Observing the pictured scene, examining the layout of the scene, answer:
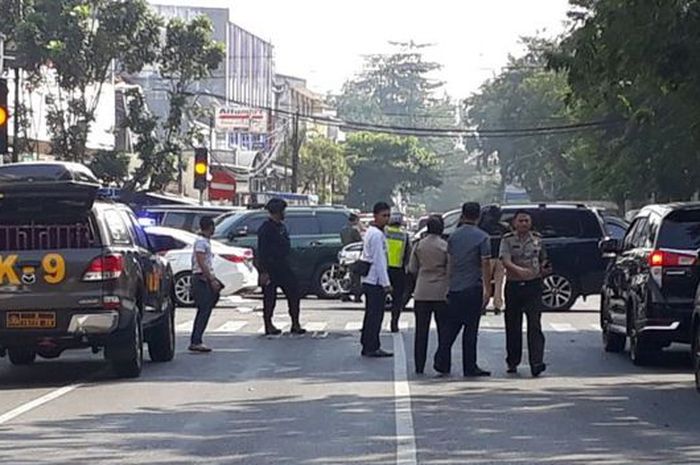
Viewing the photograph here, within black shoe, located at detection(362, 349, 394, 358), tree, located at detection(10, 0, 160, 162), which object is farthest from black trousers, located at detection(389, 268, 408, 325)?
tree, located at detection(10, 0, 160, 162)

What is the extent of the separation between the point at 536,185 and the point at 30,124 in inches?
2514

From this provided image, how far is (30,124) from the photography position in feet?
149

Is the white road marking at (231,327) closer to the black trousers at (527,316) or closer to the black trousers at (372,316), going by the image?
the black trousers at (372,316)

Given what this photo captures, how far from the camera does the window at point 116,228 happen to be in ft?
55.1

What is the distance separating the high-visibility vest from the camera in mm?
22109

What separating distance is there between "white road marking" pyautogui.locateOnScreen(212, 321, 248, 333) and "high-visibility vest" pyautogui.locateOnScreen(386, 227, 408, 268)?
3.36 metres

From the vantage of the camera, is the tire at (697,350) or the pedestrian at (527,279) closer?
the tire at (697,350)

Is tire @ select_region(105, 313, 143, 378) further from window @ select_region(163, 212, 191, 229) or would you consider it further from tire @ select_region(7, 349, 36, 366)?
window @ select_region(163, 212, 191, 229)

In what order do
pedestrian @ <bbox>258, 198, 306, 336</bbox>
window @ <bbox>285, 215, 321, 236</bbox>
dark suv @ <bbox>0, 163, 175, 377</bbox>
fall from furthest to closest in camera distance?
1. window @ <bbox>285, 215, 321, 236</bbox>
2. pedestrian @ <bbox>258, 198, 306, 336</bbox>
3. dark suv @ <bbox>0, 163, 175, 377</bbox>

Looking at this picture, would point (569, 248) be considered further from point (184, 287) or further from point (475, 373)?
point (475, 373)

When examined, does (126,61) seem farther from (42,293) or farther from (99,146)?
(42,293)

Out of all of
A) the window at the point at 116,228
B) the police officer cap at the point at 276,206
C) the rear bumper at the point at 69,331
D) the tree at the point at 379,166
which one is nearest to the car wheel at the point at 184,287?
the police officer cap at the point at 276,206

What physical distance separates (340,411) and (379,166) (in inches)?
3878

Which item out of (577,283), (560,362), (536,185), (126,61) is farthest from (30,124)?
(536,185)
